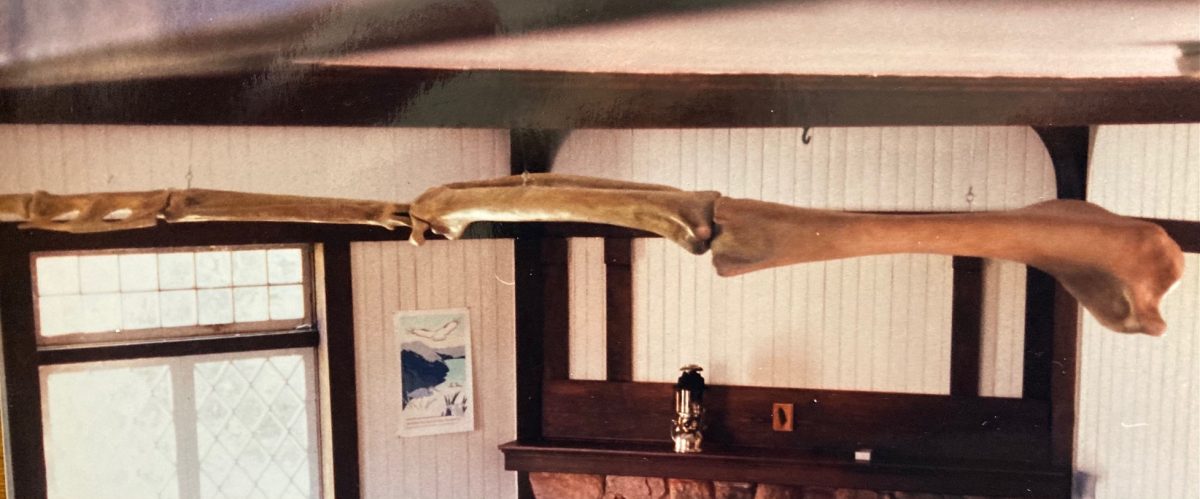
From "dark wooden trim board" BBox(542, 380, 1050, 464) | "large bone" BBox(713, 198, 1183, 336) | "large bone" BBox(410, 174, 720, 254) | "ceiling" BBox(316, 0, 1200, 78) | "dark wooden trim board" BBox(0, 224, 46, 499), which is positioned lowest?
"dark wooden trim board" BBox(542, 380, 1050, 464)

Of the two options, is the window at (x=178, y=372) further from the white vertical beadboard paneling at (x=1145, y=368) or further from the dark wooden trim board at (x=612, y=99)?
the white vertical beadboard paneling at (x=1145, y=368)

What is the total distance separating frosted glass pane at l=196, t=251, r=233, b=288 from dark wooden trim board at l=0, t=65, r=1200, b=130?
83.3 inches

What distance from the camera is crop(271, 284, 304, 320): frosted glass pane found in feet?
15.5

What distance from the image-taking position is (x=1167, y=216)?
→ 372 cm

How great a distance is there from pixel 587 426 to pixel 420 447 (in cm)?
97

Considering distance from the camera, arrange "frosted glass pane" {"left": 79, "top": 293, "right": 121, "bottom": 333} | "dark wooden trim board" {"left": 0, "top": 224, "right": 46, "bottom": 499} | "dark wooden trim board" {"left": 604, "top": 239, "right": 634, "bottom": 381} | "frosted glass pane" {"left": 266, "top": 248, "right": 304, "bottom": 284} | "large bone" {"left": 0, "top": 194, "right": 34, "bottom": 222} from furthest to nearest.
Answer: "dark wooden trim board" {"left": 604, "top": 239, "right": 634, "bottom": 381} → "frosted glass pane" {"left": 266, "top": 248, "right": 304, "bottom": 284} → "frosted glass pane" {"left": 79, "top": 293, "right": 121, "bottom": 333} → "dark wooden trim board" {"left": 0, "top": 224, "right": 46, "bottom": 499} → "large bone" {"left": 0, "top": 194, "right": 34, "bottom": 222}

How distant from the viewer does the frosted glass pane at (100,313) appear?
14.2ft

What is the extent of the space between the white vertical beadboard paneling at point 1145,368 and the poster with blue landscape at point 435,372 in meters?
3.28

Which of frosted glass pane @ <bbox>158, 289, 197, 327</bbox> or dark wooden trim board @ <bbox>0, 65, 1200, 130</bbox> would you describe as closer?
dark wooden trim board @ <bbox>0, 65, 1200, 130</bbox>

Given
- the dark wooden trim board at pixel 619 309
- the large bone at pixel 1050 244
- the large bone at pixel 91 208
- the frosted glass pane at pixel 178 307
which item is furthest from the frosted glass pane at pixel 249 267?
the large bone at pixel 1050 244

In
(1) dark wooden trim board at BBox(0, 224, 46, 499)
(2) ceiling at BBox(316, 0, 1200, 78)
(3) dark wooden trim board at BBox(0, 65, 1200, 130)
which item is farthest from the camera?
(1) dark wooden trim board at BBox(0, 224, 46, 499)

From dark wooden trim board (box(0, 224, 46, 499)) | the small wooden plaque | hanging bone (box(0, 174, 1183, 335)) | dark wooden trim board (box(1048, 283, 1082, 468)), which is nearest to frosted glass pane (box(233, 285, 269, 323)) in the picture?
dark wooden trim board (box(0, 224, 46, 499))

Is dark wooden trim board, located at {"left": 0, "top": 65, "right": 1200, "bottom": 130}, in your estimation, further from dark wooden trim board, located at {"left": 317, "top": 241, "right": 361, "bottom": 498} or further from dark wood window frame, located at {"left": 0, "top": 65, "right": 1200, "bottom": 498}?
dark wooden trim board, located at {"left": 317, "top": 241, "right": 361, "bottom": 498}

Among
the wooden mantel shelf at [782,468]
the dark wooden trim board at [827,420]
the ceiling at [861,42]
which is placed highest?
the ceiling at [861,42]
